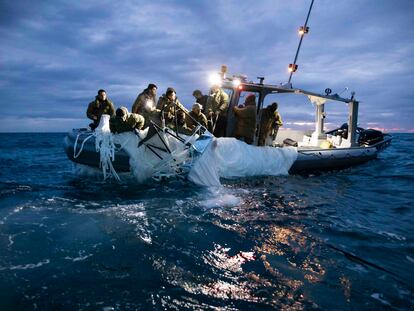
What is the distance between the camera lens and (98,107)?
8.90 metres

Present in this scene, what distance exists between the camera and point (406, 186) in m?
8.39

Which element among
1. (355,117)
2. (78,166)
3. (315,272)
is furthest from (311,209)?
(355,117)

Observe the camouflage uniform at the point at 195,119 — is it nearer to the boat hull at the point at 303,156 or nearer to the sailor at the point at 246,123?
the sailor at the point at 246,123

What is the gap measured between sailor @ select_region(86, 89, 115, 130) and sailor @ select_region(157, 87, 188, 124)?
1.77 m

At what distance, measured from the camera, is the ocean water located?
9.28ft

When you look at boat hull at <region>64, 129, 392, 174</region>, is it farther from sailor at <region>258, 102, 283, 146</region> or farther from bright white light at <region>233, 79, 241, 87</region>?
bright white light at <region>233, 79, 241, 87</region>

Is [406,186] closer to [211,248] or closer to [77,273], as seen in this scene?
[211,248]

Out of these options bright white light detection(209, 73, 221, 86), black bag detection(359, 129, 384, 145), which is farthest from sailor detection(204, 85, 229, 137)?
black bag detection(359, 129, 384, 145)

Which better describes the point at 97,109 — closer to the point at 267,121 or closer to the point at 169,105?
the point at 169,105

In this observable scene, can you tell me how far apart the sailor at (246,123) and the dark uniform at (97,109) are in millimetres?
3791

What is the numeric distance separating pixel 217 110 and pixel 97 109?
361 cm

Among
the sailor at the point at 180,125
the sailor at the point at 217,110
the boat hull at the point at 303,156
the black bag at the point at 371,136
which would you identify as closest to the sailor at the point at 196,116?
the sailor at the point at 180,125

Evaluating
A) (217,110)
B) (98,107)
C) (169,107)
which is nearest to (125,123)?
(169,107)

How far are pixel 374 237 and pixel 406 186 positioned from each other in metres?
4.92
